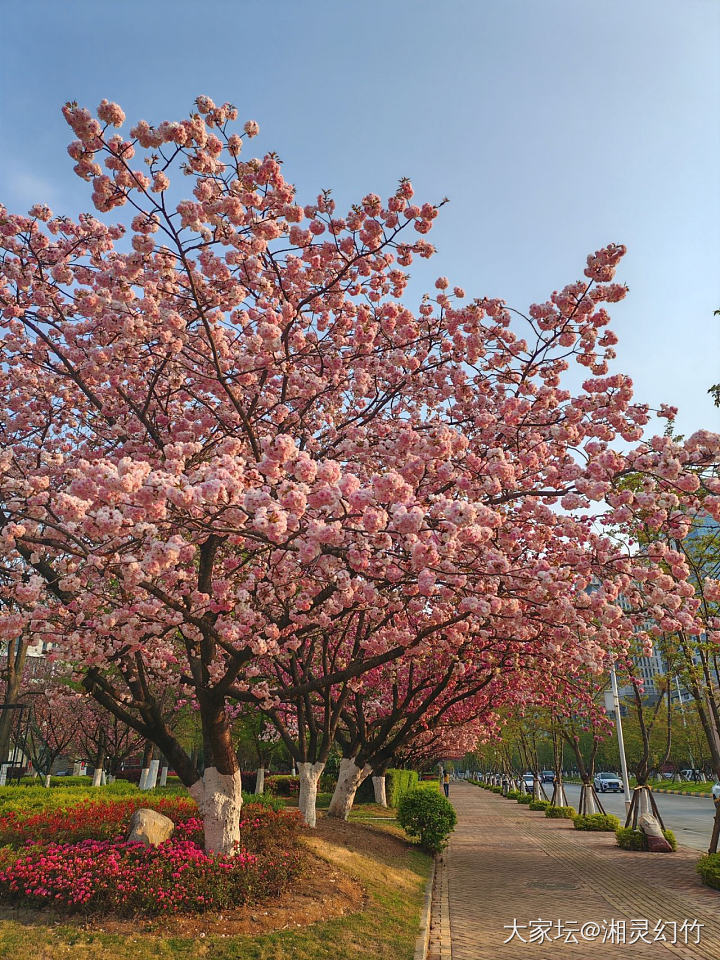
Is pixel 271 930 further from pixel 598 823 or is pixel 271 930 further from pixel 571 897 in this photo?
pixel 598 823

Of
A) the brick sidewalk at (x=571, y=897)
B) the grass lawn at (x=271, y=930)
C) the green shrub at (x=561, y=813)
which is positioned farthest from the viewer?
the green shrub at (x=561, y=813)

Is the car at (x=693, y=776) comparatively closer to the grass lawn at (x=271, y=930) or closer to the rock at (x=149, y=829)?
the grass lawn at (x=271, y=930)

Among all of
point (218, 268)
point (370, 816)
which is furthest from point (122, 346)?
point (370, 816)

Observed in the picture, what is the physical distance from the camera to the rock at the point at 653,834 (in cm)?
1598

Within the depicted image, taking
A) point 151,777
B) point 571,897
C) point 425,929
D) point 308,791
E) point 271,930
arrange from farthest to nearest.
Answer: point 151,777
point 308,791
point 571,897
point 425,929
point 271,930

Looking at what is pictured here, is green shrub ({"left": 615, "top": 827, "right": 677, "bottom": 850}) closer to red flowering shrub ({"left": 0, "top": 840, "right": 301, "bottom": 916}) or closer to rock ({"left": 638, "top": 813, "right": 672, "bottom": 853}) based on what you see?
rock ({"left": 638, "top": 813, "right": 672, "bottom": 853})

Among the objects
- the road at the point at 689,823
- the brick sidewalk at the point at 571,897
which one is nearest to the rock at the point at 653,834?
the brick sidewalk at the point at 571,897

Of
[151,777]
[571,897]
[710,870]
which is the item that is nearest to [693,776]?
[151,777]

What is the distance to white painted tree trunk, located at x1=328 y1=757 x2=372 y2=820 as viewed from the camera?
16062 mm

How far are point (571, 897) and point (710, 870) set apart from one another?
8.93ft

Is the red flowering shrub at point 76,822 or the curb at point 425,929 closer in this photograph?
the curb at point 425,929

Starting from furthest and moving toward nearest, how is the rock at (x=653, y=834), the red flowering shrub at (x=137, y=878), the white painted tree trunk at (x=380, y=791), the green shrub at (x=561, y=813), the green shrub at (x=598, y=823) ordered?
the green shrub at (x=561, y=813), the white painted tree trunk at (x=380, y=791), the green shrub at (x=598, y=823), the rock at (x=653, y=834), the red flowering shrub at (x=137, y=878)

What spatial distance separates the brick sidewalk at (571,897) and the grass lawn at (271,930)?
1022 millimetres

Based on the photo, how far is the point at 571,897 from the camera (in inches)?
435
